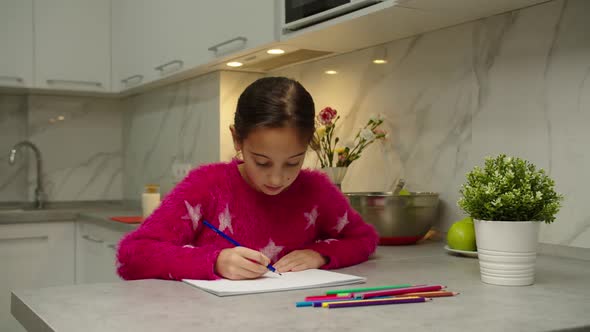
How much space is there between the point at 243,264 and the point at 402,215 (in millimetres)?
668

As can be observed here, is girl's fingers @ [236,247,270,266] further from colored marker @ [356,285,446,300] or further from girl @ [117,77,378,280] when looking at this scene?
colored marker @ [356,285,446,300]

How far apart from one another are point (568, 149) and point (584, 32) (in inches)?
10.4

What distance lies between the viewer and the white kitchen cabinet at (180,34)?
6.58 feet

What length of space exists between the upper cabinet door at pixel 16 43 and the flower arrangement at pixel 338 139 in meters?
1.59

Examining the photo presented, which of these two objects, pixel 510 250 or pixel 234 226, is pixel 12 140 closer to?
pixel 234 226

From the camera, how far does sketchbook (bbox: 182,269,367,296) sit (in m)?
1.06

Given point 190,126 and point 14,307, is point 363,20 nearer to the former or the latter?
point 14,307

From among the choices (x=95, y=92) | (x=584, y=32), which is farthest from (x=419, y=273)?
(x=95, y=92)

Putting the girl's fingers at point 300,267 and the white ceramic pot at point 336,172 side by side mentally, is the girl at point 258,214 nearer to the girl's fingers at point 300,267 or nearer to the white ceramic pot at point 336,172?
the girl's fingers at point 300,267

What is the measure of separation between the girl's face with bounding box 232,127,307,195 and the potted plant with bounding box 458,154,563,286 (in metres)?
0.35

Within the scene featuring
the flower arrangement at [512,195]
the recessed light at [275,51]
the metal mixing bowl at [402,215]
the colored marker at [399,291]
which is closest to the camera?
the colored marker at [399,291]

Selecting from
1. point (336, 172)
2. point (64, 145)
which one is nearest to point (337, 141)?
point (336, 172)

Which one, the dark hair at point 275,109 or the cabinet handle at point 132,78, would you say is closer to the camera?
the dark hair at point 275,109

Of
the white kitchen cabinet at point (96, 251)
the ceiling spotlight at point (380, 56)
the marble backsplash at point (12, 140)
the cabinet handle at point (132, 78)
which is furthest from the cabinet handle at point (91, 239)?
the ceiling spotlight at point (380, 56)
